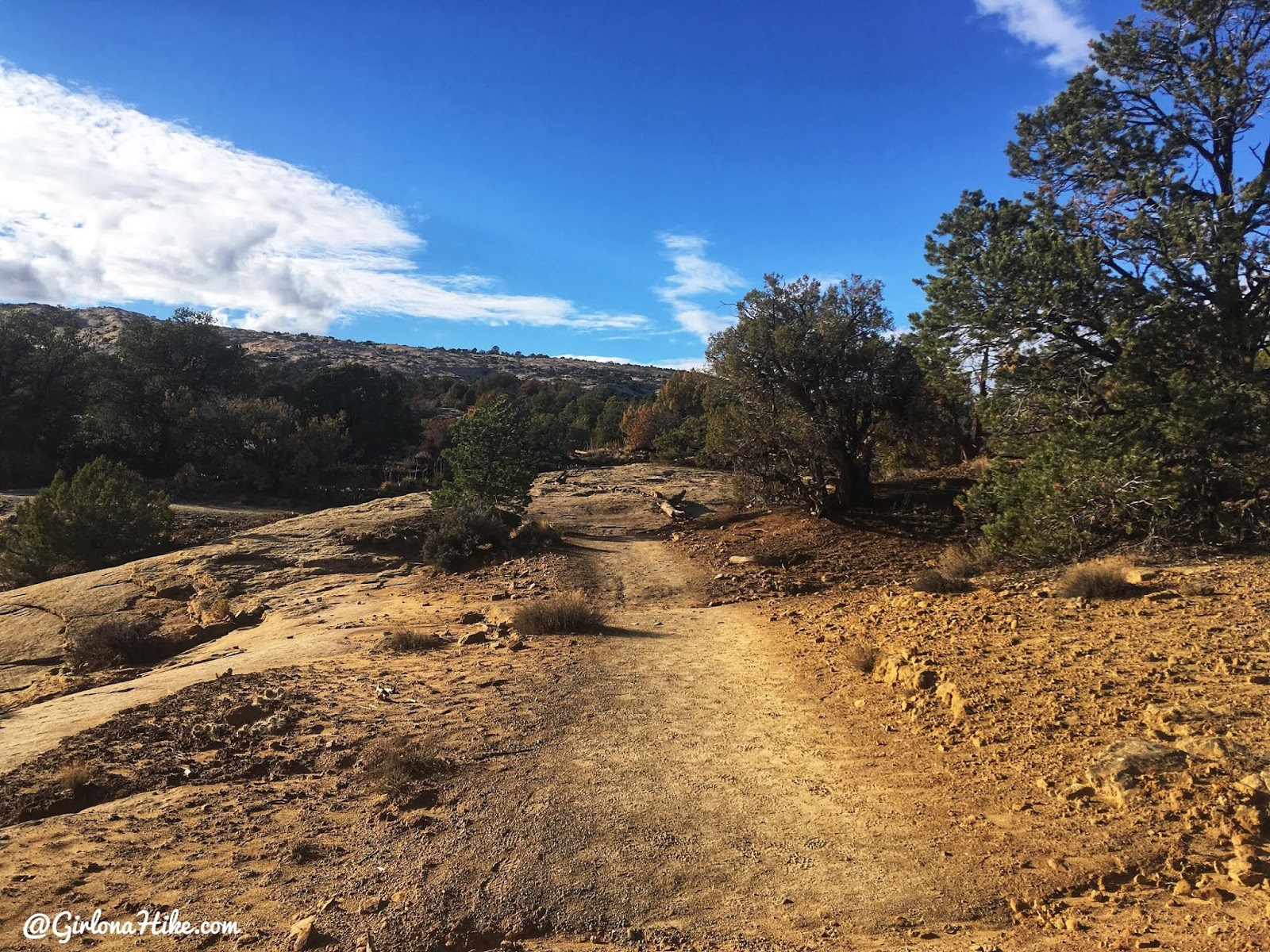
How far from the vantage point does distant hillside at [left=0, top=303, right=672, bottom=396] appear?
7012 centimetres

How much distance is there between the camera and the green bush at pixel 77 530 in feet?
52.2

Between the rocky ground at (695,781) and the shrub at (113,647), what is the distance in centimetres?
38

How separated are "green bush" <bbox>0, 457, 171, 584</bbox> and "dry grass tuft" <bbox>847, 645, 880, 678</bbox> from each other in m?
17.0

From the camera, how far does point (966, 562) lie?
11531 millimetres

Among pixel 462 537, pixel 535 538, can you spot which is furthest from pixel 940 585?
pixel 462 537

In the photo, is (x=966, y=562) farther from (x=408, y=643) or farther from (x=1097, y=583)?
(x=408, y=643)

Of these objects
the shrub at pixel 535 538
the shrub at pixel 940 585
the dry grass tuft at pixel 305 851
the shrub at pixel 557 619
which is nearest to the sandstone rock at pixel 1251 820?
the dry grass tuft at pixel 305 851

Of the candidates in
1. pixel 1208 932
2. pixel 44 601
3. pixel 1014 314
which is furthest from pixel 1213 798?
pixel 44 601

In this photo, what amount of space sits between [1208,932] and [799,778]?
250cm

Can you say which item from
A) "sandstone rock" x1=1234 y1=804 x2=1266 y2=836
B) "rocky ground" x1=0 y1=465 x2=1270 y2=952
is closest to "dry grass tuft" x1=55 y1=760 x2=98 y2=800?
"rocky ground" x1=0 y1=465 x2=1270 y2=952

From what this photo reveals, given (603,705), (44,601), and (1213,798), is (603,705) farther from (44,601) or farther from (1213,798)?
(44,601)

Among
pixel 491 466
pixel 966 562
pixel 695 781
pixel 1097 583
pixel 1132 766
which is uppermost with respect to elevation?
pixel 491 466

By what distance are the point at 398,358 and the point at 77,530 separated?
68.4 m

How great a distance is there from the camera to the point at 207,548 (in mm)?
15820
